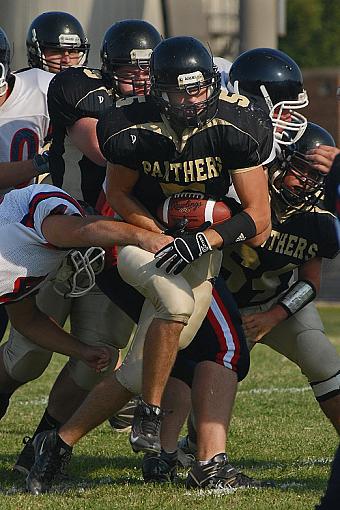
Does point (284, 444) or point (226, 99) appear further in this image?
point (284, 444)

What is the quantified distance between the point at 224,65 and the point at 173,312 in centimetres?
191

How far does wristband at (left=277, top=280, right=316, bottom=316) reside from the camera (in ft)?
14.9

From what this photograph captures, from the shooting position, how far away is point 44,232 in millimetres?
4043

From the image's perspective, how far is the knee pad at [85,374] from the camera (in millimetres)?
4594

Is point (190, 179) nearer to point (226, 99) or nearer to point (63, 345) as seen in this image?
point (226, 99)

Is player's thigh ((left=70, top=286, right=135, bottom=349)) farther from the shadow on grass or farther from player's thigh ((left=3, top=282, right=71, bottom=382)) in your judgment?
the shadow on grass

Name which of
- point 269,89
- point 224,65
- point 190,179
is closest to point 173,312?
point 190,179

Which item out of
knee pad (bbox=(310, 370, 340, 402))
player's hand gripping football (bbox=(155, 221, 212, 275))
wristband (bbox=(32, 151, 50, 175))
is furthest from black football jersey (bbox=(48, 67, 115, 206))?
knee pad (bbox=(310, 370, 340, 402))

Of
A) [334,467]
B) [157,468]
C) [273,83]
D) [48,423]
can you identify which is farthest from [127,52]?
[334,467]

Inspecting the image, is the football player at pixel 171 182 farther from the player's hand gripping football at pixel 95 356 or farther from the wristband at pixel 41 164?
the wristband at pixel 41 164

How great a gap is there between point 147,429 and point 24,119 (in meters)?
1.98

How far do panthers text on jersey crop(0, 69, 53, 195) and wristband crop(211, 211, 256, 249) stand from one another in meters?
1.59

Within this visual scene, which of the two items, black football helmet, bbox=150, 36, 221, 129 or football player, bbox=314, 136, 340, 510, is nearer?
football player, bbox=314, 136, 340, 510

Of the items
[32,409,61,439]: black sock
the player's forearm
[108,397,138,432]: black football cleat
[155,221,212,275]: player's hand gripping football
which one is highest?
[155,221,212,275]: player's hand gripping football
